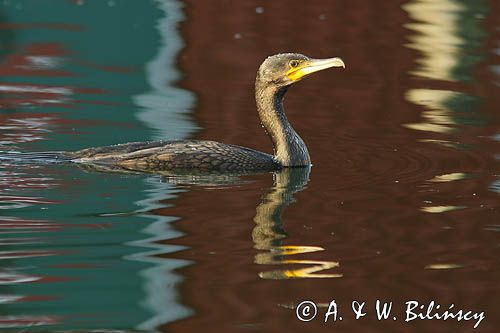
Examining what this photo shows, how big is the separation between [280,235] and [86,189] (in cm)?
175

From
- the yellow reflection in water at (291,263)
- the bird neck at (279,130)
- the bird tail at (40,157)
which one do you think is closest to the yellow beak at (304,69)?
the bird neck at (279,130)

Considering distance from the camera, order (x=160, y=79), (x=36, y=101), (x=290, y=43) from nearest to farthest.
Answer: (x=36, y=101) → (x=160, y=79) → (x=290, y=43)

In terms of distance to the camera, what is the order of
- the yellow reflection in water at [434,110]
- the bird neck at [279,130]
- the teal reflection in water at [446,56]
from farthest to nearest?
the teal reflection in water at [446,56] → the yellow reflection in water at [434,110] → the bird neck at [279,130]

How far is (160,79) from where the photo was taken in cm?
1536

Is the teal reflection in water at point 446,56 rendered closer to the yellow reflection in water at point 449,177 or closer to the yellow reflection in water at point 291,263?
the yellow reflection in water at point 449,177

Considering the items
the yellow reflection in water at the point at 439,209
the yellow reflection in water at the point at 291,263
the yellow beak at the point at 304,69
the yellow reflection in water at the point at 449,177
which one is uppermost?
the yellow beak at the point at 304,69

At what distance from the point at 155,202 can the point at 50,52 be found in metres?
8.18

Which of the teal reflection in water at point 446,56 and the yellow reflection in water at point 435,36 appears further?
the yellow reflection in water at point 435,36

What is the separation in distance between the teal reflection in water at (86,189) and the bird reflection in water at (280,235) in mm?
515

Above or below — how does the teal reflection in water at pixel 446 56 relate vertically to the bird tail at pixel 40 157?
below

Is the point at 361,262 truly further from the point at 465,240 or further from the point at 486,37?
the point at 486,37

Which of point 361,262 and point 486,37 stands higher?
point 361,262

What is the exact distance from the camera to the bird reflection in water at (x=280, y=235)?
7273 millimetres

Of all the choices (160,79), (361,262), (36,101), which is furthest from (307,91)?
(361,262)
